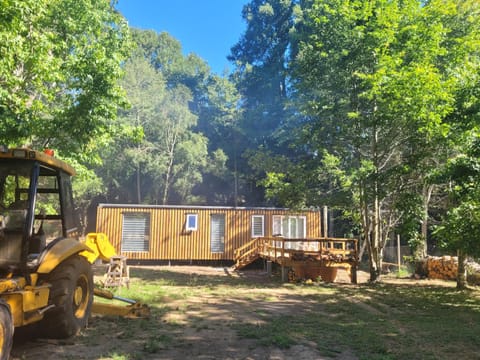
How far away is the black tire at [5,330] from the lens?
3148 millimetres

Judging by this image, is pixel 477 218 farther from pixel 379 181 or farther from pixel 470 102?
pixel 379 181

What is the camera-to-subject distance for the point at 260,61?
36.1 metres

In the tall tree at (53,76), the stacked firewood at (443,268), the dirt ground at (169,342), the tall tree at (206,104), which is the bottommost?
the dirt ground at (169,342)

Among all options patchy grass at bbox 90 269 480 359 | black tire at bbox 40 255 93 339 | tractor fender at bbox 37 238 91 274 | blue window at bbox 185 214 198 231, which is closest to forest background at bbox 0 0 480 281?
patchy grass at bbox 90 269 480 359

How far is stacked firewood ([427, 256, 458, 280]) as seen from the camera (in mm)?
12672

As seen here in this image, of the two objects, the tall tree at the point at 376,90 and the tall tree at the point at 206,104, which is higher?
the tall tree at the point at 206,104

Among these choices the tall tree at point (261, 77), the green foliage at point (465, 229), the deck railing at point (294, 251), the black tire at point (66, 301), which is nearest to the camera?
the black tire at point (66, 301)

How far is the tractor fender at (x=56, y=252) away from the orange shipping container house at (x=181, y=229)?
12912 mm

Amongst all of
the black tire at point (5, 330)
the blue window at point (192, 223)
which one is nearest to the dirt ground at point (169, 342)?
the black tire at point (5, 330)

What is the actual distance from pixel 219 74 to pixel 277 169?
2540 cm

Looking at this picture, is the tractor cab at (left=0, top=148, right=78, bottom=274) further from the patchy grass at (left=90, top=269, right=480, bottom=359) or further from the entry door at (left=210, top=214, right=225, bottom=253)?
the entry door at (left=210, top=214, right=225, bottom=253)

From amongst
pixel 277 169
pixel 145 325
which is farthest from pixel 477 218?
pixel 277 169

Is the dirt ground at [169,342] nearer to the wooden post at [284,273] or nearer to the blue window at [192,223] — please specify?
the wooden post at [284,273]

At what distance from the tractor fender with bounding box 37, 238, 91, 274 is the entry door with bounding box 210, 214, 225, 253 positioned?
1320 centimetres
